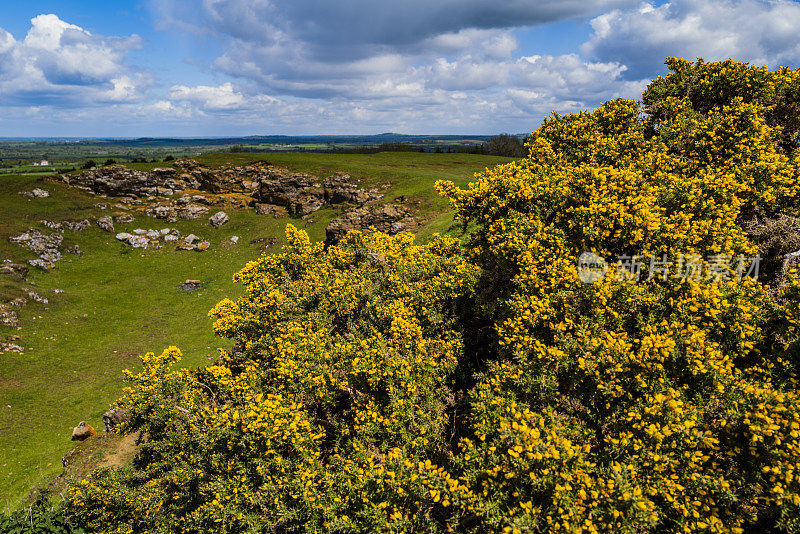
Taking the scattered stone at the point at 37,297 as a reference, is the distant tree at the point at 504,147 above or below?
above

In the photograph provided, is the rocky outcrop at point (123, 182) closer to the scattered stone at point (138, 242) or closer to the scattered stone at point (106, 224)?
the scattered stone at point (106, 224)

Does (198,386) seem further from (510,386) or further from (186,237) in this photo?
(186,237)

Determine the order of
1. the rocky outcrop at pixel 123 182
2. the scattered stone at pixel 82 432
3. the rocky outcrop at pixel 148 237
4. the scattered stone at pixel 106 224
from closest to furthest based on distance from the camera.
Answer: the scattered stone at pixel 82 432
the rocky outcrop at pixel 148 237
the scattered stone at pixel 106 224
the rocky outcrop at pixel 123 182

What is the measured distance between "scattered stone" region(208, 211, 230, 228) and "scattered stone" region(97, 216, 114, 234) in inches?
611

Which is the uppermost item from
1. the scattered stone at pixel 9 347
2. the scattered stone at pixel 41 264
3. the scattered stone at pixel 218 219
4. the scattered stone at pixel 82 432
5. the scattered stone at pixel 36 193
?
the scattered stone at pixel 36 193

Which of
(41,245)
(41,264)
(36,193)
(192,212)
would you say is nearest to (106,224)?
(41,245)

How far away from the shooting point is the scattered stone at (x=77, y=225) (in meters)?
60.3

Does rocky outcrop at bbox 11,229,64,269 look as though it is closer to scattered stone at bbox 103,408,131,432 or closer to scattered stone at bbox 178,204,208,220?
scattered stone at bbox 178,204,208,220

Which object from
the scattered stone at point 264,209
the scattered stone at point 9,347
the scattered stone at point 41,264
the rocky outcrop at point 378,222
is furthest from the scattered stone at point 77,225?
the rocky outcrop at point 378,222

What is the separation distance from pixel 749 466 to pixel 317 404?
13.4m

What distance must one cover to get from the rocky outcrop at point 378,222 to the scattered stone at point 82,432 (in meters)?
28.6

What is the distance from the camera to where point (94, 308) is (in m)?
44.8

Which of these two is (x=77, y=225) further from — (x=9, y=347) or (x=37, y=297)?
(x=9, y=347)

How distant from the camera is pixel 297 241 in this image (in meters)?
21.5
